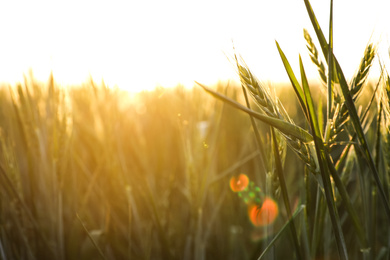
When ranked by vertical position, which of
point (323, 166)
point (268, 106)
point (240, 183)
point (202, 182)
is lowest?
point (240, 183)

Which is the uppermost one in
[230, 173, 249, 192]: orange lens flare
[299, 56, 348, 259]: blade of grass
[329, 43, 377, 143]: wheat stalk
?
[329, 43, 377, 143]: wheat stalk

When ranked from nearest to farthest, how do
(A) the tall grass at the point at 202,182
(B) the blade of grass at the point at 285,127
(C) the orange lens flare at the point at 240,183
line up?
(B) the blade of grass at the point at 285,127 < (A) the tall grass at the point at 202,182 < (C) the orange lens flare at the point at 240,183

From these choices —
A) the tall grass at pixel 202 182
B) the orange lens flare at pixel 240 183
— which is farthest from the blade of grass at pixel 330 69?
the orange lens flare at pixel 240 183

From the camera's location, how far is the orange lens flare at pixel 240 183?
1638mm

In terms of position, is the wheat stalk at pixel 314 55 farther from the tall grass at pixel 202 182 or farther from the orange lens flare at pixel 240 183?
the orange lens flare at pixel 240 183

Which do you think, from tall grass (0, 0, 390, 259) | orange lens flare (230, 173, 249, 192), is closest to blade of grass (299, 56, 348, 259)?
tall grass (0, 0, 390, 259)

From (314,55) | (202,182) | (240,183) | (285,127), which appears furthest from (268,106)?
(240,183)

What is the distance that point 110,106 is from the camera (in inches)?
53.9

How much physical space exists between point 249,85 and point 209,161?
71 centimetres

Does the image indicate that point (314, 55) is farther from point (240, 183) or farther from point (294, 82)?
point (240, 183)

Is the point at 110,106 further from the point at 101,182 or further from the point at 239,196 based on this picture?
the point at 239,196

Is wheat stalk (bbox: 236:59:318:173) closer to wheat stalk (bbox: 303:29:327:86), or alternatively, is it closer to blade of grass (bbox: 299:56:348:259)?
blade of grass (bbox: 299:56:348:259)

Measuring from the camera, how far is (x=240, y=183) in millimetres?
1643

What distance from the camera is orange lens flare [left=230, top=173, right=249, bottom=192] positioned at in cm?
164
